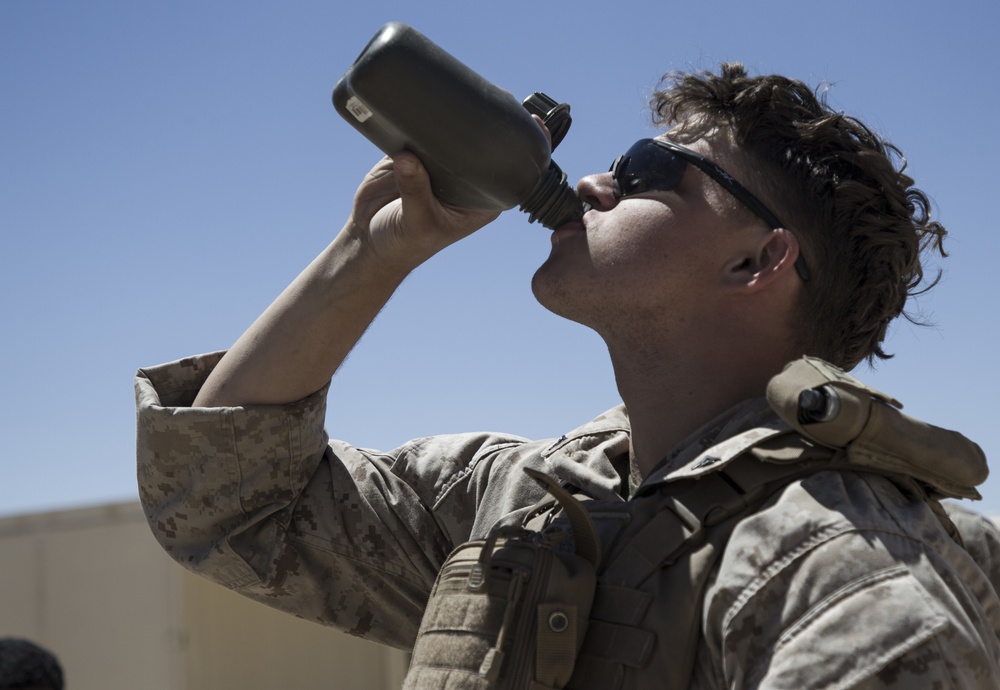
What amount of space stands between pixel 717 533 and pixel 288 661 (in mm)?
8736

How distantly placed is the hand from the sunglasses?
0.36m

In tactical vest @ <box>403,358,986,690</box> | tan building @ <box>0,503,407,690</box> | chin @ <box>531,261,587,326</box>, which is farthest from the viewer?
tan building @ <box>0,503,407,690</box>

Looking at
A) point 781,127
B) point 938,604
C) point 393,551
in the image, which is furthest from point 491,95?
point 938,604

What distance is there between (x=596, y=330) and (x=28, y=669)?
101 inches

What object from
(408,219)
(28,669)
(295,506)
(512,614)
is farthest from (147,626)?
(512,614)

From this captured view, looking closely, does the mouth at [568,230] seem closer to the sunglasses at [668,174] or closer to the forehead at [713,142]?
the sunglasses at [668,174]

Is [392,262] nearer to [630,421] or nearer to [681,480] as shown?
[630,421]

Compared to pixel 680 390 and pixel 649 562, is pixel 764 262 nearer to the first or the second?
pixel 680 390

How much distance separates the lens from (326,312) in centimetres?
296

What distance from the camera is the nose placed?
289 centimetres

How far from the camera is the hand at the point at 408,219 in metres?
2.72

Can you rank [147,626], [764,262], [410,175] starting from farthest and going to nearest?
[147,626] → [764,262] → [410,175]

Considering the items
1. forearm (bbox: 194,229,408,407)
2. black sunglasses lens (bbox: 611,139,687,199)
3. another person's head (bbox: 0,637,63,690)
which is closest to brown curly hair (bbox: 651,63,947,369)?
black sunglasses lens (bbox: 611,139,687,199)

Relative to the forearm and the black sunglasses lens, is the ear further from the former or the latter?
A: the forearm
